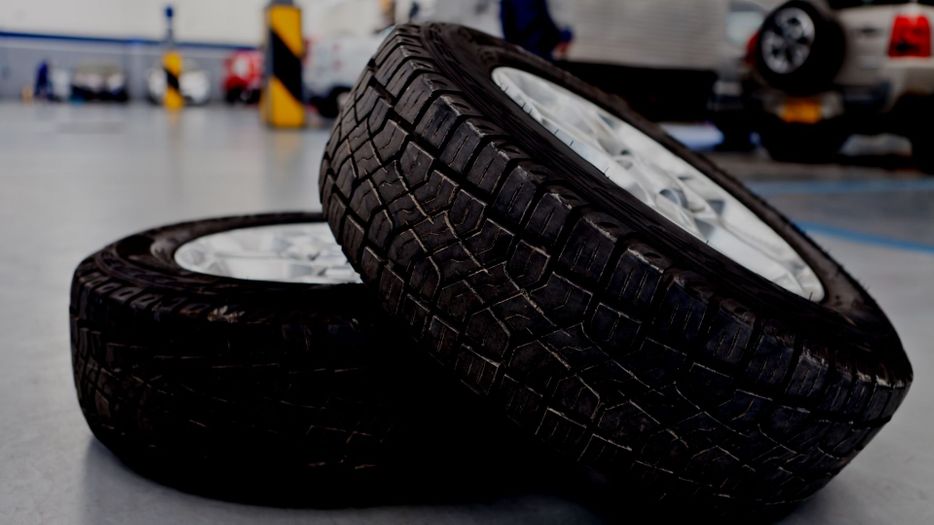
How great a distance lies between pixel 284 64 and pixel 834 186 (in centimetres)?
532

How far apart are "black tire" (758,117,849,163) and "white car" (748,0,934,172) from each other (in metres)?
0.04

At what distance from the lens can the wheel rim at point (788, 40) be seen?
4957mm

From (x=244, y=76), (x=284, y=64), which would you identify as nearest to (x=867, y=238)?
(x=284, y=64)

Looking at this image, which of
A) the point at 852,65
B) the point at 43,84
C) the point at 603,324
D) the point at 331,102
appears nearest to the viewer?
the point at 603,324

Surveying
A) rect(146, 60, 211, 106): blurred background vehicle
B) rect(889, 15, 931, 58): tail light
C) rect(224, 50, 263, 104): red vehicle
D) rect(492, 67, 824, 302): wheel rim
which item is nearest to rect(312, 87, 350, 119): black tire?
rect(889, 15, 931, 58): tail light

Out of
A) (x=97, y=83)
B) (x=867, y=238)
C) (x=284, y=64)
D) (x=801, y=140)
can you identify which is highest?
(x=867, y=238)

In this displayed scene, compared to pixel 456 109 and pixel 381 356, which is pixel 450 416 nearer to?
pixel 381 356

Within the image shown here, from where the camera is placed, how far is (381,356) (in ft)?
2.82

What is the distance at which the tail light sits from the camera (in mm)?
4770

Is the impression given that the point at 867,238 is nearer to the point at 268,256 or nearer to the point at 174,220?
the point at 268,256

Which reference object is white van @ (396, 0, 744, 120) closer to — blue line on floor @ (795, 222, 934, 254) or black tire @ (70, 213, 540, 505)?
blue line on floor @ (795, 222, 934, 254)

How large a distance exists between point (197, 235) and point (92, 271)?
0.30 m

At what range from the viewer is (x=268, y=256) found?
1.33 meters

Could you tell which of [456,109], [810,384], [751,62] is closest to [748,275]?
[810,384]
